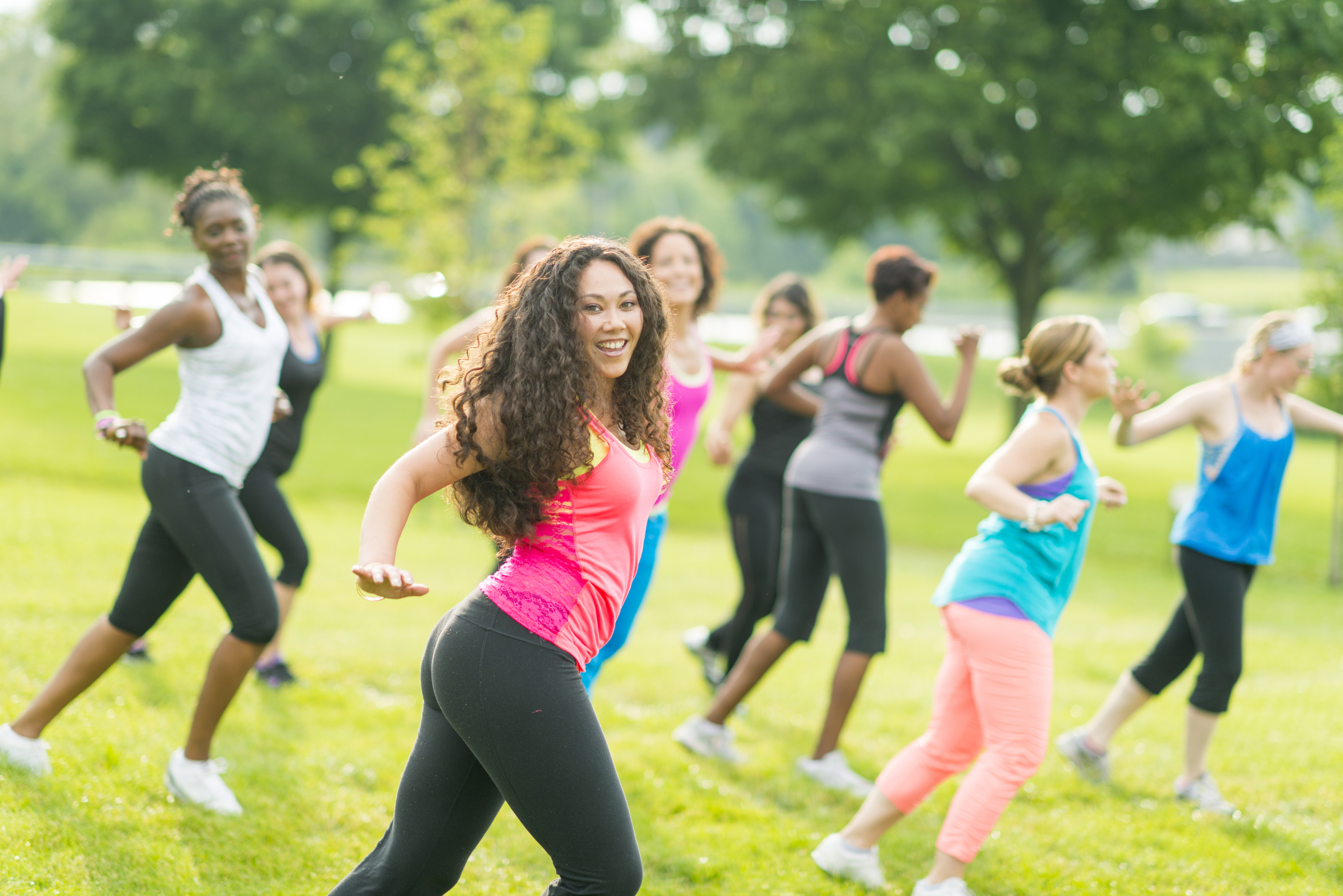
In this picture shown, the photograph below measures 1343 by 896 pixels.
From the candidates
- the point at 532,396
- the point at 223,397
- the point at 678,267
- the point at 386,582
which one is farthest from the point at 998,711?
the point at 223,397

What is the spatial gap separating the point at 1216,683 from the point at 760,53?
781 inches

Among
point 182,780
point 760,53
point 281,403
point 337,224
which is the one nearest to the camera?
point 182,780

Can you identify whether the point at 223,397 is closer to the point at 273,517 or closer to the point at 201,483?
the point at 201,483

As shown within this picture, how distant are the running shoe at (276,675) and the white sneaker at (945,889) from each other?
12.9 feet

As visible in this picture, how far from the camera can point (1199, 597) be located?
215 inches

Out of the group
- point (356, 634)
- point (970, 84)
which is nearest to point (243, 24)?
point (970, 84)

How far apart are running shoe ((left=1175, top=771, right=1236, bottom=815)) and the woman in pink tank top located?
3629 mm

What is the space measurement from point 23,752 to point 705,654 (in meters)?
4.14

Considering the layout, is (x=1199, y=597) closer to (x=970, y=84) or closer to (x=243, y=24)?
(x=970, y=84)

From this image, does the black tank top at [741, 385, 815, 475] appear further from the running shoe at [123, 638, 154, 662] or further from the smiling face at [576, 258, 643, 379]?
the smiling face at [576, 258, 643, 379]

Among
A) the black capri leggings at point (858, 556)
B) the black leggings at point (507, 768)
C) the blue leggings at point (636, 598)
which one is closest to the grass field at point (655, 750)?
the blue leggings at point (636, 598)

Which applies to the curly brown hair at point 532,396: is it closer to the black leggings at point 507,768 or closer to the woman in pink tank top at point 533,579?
the woman in pink tank top at point 533,579

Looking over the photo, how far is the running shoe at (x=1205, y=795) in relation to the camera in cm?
540

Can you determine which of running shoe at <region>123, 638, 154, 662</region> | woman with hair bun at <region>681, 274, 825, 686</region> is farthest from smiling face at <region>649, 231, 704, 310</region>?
running shoe at <region>123, 638, 154, 662</region>
